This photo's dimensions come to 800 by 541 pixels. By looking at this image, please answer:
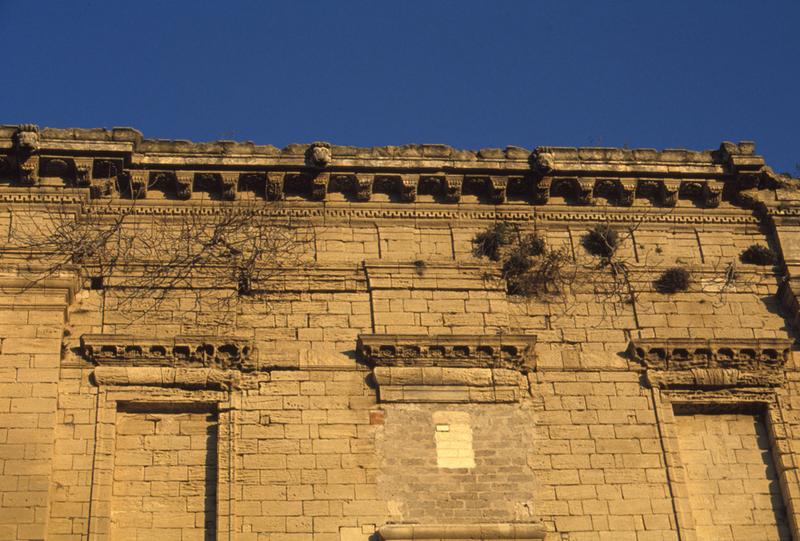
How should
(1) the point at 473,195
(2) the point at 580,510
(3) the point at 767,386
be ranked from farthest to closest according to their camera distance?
1. (1) the point at 473,195
2. (3) the point at 767,386
3. (2) the point at 580,510

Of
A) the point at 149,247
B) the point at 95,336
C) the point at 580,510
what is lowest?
the point at 580,510

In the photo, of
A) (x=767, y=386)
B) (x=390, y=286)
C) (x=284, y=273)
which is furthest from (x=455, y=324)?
(x=767, y=386)

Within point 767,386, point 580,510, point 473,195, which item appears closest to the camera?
point 580,510

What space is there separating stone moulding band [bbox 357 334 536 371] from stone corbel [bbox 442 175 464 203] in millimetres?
2352

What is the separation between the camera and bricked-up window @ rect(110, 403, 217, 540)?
17422 mm

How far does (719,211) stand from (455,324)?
13.8 feet

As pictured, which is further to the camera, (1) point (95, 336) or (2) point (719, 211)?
(2) point (719, 211)

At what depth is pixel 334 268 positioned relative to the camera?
1955 centimetres

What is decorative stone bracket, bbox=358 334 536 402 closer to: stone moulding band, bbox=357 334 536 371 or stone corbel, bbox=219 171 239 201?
stone moulding band, bbox=357 334 536 371

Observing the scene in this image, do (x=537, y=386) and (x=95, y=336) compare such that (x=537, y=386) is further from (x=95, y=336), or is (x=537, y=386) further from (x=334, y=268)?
(x=95, y=336)

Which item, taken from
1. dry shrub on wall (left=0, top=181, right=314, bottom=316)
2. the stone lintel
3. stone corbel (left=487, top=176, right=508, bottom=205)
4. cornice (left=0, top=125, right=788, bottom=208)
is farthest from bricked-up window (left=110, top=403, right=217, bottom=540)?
stone corbel (left=487, top=176, right=508, bottom=205)

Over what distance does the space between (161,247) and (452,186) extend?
3.79 m

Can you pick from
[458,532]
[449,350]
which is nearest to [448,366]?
[449,350]

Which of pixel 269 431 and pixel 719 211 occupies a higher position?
pixel 719 211
